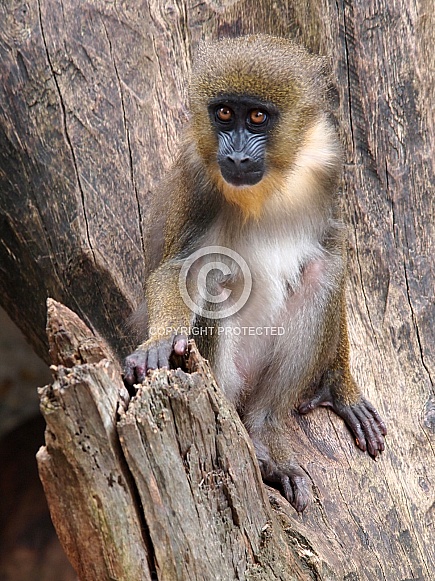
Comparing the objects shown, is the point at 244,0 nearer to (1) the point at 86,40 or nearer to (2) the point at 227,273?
(1) the point at 86,40

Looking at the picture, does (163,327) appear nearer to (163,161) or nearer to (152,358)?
(152,358)

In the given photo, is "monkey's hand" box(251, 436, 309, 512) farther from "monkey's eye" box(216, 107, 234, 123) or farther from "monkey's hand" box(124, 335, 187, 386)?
"monkey's eye" box(216, 107, 234, 123)

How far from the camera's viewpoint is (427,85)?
444cm

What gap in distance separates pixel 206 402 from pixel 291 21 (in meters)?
2.76

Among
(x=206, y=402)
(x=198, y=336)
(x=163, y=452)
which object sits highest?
(x=198, y=336)

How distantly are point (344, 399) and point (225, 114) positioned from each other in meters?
1.55

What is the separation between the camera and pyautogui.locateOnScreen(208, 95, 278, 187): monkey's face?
3318 mm

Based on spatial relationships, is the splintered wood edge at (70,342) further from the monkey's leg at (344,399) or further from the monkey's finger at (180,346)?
the monkey's leg at (344,399)

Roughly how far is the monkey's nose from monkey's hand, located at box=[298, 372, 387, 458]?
49.9 inches

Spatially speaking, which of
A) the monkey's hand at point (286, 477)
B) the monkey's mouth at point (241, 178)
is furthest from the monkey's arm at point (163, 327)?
the monkey's hand at point (286, 477)

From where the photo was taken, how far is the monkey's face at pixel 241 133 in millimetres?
3318

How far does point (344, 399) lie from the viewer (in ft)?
13.2

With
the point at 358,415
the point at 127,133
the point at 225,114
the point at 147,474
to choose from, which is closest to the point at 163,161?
the point at 127,133

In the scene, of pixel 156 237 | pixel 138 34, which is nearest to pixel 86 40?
pixel 138 34
